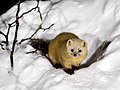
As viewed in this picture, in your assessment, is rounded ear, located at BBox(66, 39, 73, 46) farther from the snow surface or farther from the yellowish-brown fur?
the snow surface

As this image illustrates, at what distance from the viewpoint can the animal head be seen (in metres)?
4.22

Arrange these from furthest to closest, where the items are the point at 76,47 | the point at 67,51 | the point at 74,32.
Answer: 1. the point at 74,32
2. the point at 67,51
3. the point at 76,47

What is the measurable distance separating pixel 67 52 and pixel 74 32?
70 centimetres

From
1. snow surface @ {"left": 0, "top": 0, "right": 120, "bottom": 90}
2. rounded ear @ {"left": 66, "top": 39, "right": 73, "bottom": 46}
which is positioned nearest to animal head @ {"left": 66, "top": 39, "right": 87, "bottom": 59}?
rounded ear @ {"left": 66, "top": 39, "right": 73, "bottom": 46}

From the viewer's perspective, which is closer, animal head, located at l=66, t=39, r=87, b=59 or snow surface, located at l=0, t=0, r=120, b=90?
animal head, located at l=66, t=39, r=87, b=59

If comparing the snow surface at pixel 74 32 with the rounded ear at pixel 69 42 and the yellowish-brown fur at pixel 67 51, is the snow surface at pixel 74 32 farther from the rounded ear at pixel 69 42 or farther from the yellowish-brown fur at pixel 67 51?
the rounded ear at pixel 69 42

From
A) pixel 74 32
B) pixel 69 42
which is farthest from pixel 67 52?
pixel 74 32

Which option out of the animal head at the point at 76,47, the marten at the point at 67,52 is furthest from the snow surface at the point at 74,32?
the animal head at the point at 76,47

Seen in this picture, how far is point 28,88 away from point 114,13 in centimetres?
132

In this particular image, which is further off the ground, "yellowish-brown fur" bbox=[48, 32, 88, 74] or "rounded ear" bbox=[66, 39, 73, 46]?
"rounded ear" bbox=[66, 39, 73, 46]

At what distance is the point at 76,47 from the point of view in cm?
422

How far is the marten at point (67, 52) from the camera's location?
4.24 m

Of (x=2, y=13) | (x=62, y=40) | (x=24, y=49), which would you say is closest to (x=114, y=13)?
(x=62, y=40)

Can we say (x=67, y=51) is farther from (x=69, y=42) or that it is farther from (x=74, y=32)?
(x=74, y=32)
